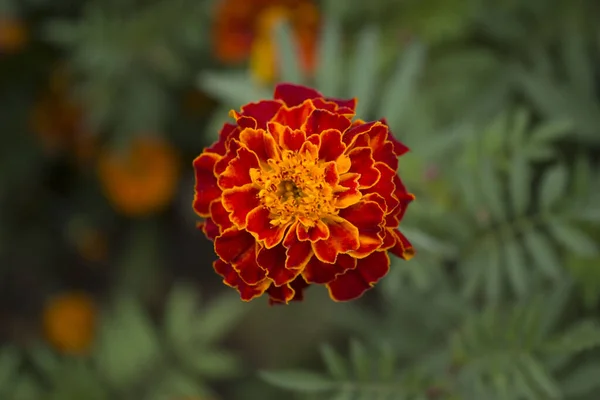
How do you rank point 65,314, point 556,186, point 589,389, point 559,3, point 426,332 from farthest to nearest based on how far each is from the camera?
point 65,314 < point 559,3 < point 426,332 < point 589,389 < point 556,186

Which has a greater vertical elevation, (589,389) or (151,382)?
(589,389)

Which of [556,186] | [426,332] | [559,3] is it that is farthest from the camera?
[559,3]

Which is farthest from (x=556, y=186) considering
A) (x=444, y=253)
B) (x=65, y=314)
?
(x=65, y=314)

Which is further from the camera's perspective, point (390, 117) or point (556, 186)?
point (390, 117)

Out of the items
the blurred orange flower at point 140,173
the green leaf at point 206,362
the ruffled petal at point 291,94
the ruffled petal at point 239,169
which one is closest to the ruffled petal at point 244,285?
the ruffled petal at point 239,169

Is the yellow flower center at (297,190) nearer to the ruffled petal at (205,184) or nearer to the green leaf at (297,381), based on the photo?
the ruffled petal at (205,184)

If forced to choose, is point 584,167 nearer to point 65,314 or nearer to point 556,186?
point 556,186

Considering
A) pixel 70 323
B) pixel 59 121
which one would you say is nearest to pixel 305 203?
pixel 59 121
